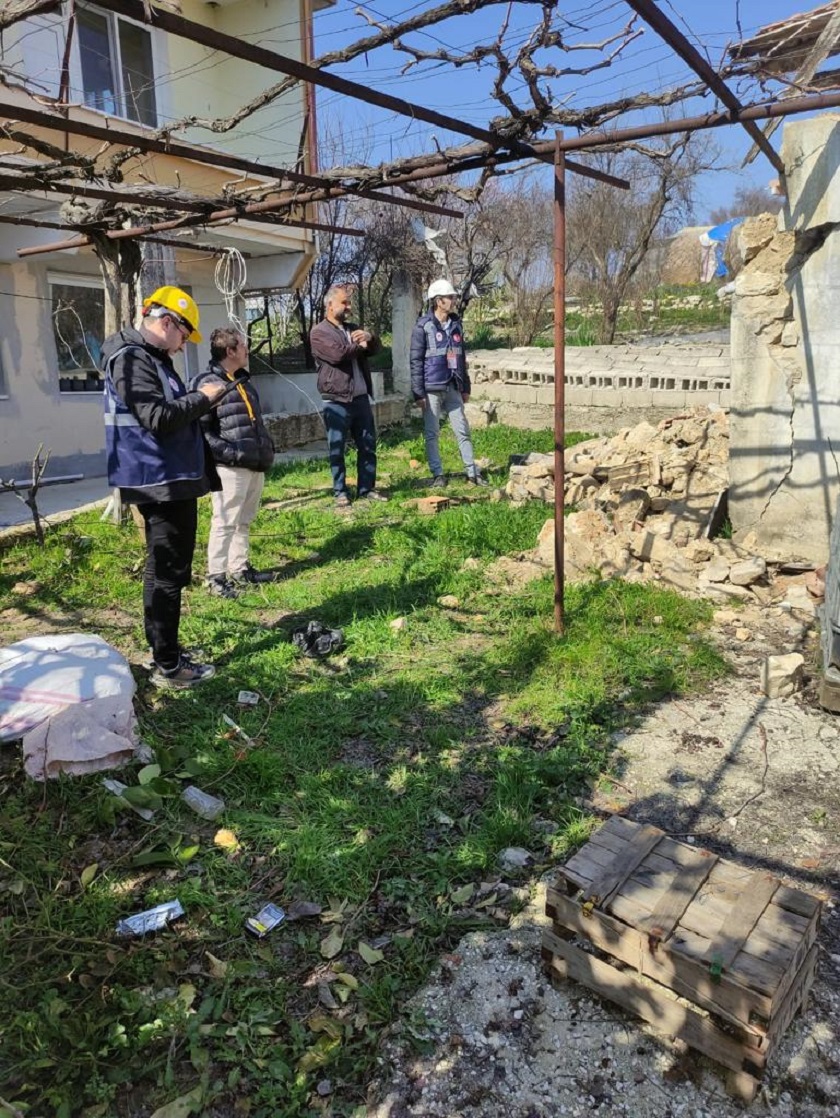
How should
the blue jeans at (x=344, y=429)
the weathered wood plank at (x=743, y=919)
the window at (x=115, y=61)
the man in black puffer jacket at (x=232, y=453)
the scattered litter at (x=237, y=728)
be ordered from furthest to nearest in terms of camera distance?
the window at (x=115, y=61) < the blue jeans at (x=344, y=429) < the man in black puffer jacket at (x=232, y=453) < the scattered litter at (x=237, y=728) < the weathered wood plank at (x=743, y=919)

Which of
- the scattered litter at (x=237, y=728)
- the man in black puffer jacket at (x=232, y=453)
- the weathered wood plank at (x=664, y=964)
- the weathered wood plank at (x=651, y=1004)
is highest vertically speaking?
the man in black puffer jacket at (x=232, y=453)

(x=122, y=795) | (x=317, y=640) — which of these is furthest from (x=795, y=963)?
(x=317, y=640)

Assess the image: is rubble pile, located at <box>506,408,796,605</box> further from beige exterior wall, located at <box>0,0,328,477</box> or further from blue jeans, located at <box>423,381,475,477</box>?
beige exterior wall, located at <box>0,0,328,477</box>

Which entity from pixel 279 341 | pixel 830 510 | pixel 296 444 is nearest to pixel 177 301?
pixel 830 510

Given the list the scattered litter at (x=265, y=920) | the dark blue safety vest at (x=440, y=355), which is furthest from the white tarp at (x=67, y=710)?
the dark blue safety vest at (x=440, y=355)

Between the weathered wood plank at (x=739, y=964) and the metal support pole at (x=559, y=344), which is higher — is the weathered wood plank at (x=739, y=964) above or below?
below

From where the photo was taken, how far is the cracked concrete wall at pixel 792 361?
5.45 m

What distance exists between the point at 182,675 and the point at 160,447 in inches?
50.9

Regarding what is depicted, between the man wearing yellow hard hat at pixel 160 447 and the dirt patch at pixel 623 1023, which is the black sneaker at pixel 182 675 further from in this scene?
the dirt patch at pixel 623 1023

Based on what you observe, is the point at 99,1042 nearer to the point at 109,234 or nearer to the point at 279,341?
the point at 109,234

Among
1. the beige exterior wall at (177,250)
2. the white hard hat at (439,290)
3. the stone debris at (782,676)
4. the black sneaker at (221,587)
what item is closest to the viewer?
the stone debris at (782,676)

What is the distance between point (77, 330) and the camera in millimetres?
10094

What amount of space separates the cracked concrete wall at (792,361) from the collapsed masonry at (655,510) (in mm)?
329

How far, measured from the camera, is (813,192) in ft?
17.8
